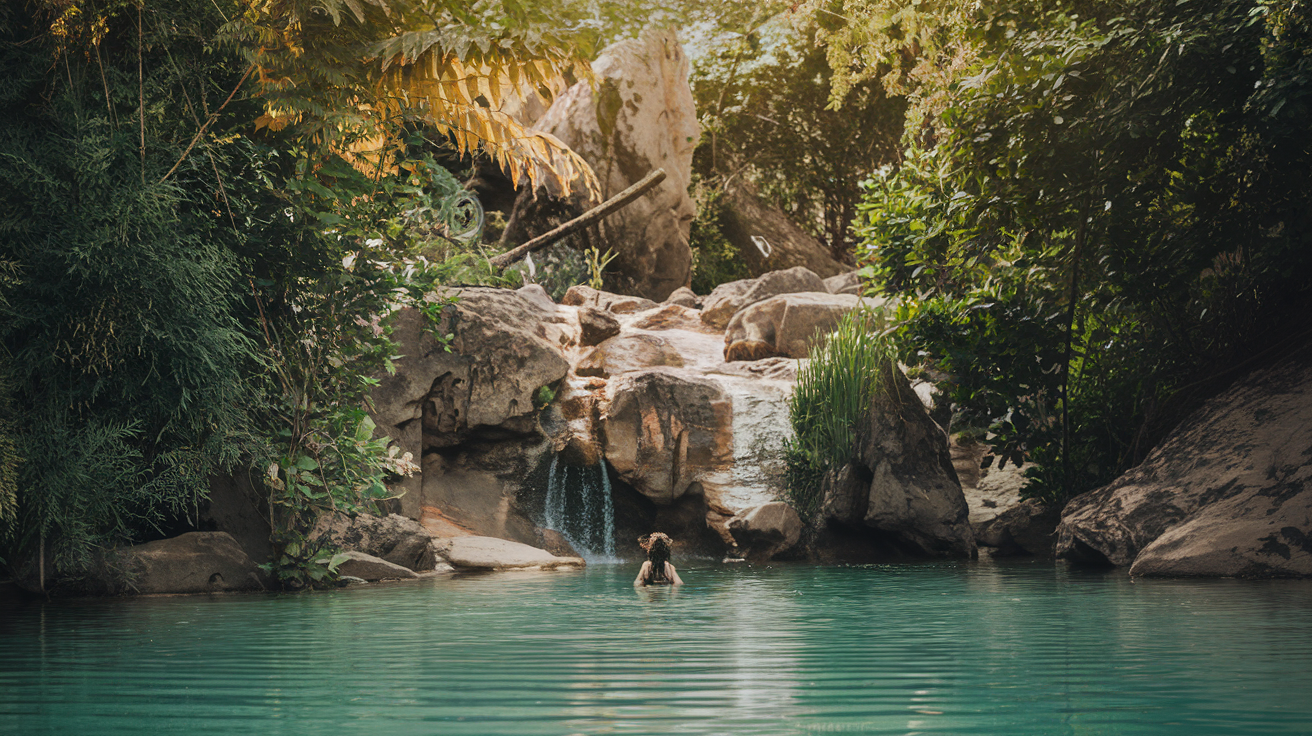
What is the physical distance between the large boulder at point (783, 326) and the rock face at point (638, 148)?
272 inches

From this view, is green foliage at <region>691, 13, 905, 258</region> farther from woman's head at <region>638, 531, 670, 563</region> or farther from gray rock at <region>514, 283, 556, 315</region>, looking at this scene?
woman's head at <region>638, 531, 670, 563</region>

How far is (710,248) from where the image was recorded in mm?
25844

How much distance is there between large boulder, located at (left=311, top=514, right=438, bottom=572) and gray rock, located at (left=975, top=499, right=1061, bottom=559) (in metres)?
6.17

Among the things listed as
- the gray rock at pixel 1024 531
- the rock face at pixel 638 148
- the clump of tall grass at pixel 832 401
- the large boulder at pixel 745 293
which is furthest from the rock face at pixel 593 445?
the rock face at pixel 638 148

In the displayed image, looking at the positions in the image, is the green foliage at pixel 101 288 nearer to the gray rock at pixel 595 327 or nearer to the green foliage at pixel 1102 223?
the green foliage at pixel 1102 223

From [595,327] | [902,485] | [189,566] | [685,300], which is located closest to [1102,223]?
[902,485]

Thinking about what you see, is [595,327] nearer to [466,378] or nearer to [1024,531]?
[466,378]

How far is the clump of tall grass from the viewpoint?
11.6 metres

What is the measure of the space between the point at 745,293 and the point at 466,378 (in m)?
6.84

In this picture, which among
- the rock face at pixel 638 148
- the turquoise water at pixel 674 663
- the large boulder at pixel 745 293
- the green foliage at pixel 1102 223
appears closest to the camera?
the turquoise water at pixel 674 663

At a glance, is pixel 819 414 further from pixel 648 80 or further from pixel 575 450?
pixel 648 80

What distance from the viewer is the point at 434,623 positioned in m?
5.59

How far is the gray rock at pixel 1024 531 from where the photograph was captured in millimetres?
10961

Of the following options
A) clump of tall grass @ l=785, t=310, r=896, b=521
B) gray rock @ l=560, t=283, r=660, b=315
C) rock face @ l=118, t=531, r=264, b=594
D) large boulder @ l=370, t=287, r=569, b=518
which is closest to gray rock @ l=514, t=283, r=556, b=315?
gray rock @ l=560, t=283, r=660, b=315
